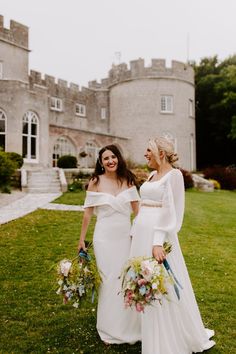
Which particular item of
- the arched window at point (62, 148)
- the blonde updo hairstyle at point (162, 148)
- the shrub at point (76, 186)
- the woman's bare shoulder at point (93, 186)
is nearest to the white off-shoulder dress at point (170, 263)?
the blonde updo hairstyle at point (162, 148)

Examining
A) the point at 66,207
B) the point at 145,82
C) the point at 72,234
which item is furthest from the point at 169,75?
the point at 72,234

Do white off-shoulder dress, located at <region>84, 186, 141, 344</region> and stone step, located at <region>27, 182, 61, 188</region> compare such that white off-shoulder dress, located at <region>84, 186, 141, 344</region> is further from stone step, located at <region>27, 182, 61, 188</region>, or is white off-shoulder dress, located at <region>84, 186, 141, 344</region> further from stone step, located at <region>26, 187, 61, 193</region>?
stone step, located at <region>27, 182, 61, 188</region>

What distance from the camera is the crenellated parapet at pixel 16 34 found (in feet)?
80.0

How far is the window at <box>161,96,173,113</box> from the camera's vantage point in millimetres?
29656

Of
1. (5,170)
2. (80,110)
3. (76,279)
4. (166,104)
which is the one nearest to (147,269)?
(76,279)

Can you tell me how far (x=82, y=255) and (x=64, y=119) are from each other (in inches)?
1034

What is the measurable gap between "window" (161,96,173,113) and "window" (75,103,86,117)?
6.59 m

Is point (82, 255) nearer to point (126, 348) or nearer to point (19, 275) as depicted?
point (126, 348)

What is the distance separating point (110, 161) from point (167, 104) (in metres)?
26.6

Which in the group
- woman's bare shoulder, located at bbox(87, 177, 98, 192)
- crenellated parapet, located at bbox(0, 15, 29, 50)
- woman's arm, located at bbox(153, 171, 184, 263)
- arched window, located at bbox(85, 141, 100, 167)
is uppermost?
crenellated parapet, located at bbox(0, 15, 29, 50)

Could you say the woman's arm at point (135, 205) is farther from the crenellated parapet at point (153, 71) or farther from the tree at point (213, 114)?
the tree at point (213, 114)

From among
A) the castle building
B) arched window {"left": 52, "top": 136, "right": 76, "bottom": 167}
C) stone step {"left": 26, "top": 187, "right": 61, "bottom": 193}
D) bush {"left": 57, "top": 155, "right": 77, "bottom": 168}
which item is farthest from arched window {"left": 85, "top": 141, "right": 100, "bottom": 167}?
stone step {"left": 26, "top": 187, "right": 61, "bottom": 193}

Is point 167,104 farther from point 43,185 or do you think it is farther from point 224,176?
point 43,185

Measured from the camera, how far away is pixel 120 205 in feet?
13.1
